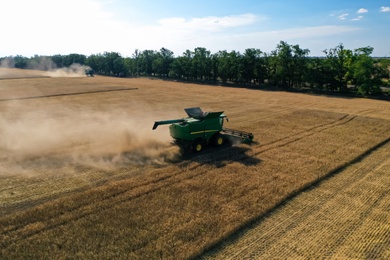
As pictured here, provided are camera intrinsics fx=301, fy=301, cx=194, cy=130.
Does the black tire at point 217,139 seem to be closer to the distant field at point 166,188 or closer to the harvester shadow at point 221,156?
the harvester shadow at point 221,156

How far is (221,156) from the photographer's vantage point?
17.0 metres

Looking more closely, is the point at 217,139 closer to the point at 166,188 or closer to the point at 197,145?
the point at 197,145

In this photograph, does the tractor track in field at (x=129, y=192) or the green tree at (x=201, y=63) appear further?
the green tree at (x=201, y=63)

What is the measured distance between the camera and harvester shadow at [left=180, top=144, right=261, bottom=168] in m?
16.2

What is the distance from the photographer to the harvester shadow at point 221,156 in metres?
16.2

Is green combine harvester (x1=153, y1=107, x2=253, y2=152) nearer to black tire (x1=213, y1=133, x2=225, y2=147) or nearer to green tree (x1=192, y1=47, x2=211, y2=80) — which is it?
black tire (x1=213, y1=133, x2=225, y2=147)

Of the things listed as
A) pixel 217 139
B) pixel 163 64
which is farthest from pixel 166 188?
pixel 163 64

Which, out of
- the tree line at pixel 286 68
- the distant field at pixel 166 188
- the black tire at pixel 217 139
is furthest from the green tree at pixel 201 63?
the black tire at pixel 217 139

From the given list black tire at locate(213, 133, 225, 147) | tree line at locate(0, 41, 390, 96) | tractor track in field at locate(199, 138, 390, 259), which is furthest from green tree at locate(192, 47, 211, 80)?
tractor track in field at locate(199, 138, 390, 259)

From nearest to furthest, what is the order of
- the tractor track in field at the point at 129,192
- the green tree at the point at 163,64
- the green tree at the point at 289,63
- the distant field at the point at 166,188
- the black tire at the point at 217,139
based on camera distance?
the distant field at the point at 166,188 → the tractor track in field at the point at 129,192 → the black tire at the point at 217,139 → the green tree at the point at 289,63 → the green tree at the point at 163,64

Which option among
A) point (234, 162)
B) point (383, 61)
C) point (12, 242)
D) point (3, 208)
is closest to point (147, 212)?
point (12, 242)

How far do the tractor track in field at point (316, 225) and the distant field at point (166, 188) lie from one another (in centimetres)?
6

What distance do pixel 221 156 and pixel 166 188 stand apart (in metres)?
5.08

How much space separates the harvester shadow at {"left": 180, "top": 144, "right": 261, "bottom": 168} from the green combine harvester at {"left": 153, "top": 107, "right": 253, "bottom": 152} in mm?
390
